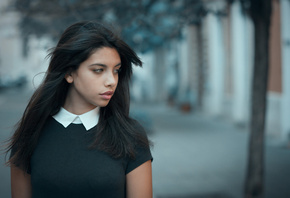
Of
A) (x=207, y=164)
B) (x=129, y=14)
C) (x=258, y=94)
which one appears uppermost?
(x=129, y=14)

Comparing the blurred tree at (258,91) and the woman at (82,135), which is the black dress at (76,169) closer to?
the woman at (82,135)

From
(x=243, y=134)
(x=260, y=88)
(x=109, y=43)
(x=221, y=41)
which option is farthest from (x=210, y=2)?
(x=109, y=43)

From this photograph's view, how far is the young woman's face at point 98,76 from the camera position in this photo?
1.85 m

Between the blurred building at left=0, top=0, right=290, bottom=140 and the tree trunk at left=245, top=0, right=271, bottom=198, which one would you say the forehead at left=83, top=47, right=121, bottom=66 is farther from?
the blurred building at left=0, top=0, right=290, bottom=140

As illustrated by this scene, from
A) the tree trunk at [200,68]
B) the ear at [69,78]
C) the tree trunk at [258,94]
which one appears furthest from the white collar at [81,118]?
the tree trunk at [200,68]

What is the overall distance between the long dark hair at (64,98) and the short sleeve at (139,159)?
0.03m

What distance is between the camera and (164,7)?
634cm

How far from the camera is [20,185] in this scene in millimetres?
1987

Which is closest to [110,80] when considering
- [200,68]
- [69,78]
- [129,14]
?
[69,78]

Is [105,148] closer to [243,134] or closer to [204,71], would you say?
[243,134]

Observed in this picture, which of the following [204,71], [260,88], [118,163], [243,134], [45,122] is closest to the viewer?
[118,163]

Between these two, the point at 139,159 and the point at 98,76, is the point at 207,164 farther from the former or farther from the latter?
the point at 98,76

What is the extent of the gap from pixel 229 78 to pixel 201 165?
310 inches

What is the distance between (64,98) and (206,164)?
18.4 feet
